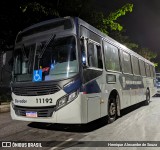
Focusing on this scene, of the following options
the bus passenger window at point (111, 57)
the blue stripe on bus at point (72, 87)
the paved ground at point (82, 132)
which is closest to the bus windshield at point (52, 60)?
the blue stripe on bus at point (72, 87)

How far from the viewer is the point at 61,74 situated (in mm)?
5645

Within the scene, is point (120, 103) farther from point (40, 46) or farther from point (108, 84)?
point (40, 46)

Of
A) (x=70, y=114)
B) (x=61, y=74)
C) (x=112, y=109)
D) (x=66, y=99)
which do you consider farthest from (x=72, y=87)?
(x=112, y=109)

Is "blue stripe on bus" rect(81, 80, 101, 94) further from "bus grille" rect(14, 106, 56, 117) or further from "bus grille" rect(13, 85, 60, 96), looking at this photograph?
"bus grille" rect(14, 106, 56, 117)

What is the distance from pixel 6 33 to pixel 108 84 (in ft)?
26.0

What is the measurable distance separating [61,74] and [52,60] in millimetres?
511

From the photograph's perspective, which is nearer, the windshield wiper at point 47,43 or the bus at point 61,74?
the bus at point 61,74

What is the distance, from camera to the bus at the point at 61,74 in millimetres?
5539

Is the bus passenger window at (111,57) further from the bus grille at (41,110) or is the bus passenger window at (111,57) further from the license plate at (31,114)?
the license plate at (31,114)

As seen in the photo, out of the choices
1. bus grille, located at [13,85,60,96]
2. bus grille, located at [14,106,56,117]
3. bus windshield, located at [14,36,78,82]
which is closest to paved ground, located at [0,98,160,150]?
bus grille, located at [14,106,56,117]

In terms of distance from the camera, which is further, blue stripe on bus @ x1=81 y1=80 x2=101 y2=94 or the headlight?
blue stripe on bus @ x1=81 y1=80 x2=101 y2=94

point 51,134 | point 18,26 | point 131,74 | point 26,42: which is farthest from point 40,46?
point 18,26

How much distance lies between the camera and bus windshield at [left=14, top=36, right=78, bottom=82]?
5.69 meters

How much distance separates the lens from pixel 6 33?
12.8m
